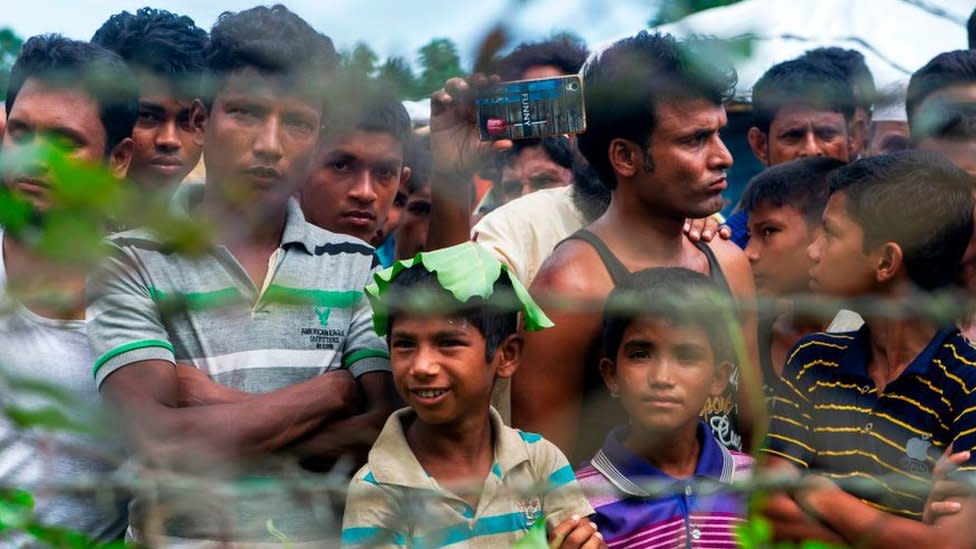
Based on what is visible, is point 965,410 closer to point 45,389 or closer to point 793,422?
point 793,422

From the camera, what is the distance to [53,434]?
32.7 inches

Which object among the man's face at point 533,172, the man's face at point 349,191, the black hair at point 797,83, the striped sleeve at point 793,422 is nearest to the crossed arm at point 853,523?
the striped sleeve at point 793,422

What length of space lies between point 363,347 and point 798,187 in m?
0.97

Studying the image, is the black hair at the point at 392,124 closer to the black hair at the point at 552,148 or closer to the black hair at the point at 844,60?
the black hair at the point at 552,148

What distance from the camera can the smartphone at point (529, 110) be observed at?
188 centimetres

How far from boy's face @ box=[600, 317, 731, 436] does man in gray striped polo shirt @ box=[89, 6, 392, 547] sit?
32 centimetres

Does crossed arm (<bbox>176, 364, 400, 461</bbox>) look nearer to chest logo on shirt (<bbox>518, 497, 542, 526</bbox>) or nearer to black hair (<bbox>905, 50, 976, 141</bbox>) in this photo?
chest logo on shirt (<bbox>518, 497, 542, 526</bbox>)

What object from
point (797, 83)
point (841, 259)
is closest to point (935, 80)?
point (797, 83)

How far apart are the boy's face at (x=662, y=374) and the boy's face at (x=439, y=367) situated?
21 centimetres

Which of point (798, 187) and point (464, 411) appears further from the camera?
point (798, 187)

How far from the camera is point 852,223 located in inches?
76.2

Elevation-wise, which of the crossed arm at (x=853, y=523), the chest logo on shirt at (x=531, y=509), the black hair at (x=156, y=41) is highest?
the black hair at (x=156, y=41)

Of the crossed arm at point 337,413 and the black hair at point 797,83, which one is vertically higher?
the black hair at point 797,83

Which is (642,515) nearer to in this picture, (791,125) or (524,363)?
(524,363)
